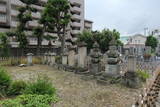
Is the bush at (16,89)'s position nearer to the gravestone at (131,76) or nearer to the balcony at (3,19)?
the gravestone at (131,76)

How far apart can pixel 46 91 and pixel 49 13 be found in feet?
41.6

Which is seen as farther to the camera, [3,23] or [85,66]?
[3,23]

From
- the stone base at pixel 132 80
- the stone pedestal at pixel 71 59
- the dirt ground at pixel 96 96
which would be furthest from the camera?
the stone pedestal at pixel 71 59

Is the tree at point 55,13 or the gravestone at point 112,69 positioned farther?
the tree at point 55,13

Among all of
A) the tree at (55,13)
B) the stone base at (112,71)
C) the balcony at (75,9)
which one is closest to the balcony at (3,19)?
the tree at (55,13)

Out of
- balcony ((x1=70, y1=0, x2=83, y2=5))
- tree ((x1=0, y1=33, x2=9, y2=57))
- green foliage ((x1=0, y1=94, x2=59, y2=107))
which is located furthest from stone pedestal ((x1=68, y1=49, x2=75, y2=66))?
balcony ((x1=70, y1=0, x2=83, y2=5))

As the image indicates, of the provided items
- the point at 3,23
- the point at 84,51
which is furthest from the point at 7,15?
the point at 84,51

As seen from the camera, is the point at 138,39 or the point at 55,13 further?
the point at 138,39

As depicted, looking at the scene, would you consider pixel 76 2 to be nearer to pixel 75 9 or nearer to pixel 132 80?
pixel 75 9

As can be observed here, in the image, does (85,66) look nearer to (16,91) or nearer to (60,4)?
(16,91)

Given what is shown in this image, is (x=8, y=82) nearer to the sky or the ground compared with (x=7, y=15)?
nearer to the ground

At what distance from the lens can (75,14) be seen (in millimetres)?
30219

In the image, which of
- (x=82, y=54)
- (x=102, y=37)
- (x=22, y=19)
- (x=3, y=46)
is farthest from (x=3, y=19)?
(x=82, y=54)

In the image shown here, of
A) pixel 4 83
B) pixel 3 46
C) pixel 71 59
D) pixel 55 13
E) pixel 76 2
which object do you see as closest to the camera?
pixel 4 83
